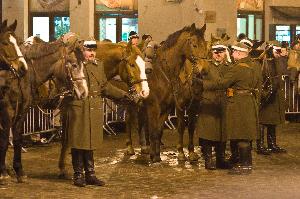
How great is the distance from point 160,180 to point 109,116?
757 centimetres

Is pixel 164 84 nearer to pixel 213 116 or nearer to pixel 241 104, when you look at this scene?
pixel 213 116

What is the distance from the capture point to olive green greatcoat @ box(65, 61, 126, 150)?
476 inches

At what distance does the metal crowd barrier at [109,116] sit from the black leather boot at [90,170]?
13.8 feet

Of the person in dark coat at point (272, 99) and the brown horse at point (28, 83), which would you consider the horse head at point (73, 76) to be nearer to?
the brown horse at point (28, 83)

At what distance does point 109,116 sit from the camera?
20.5 meters

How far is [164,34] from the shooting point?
24.1 m

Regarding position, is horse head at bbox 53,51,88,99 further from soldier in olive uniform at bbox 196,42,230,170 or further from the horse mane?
soldier in olive uniform at bbox 196,42,230,170

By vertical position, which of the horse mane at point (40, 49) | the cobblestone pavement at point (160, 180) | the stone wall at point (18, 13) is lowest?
the cobblestone pavement at point (160, 180)

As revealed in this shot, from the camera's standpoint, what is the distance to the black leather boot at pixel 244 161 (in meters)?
13.6

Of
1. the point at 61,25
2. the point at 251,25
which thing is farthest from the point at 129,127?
the point at 251,25

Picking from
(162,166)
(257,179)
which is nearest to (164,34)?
(162,166)

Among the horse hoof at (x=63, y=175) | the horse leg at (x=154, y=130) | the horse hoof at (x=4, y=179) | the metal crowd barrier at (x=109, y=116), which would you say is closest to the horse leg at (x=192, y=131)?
the horse leg at (x=154, y=130)

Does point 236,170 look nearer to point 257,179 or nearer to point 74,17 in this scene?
point 257,179

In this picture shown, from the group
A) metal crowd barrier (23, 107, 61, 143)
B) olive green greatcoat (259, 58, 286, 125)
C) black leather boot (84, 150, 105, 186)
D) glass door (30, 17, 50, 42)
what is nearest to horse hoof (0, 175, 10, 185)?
black leather boot (84, 150, 105, 186)
